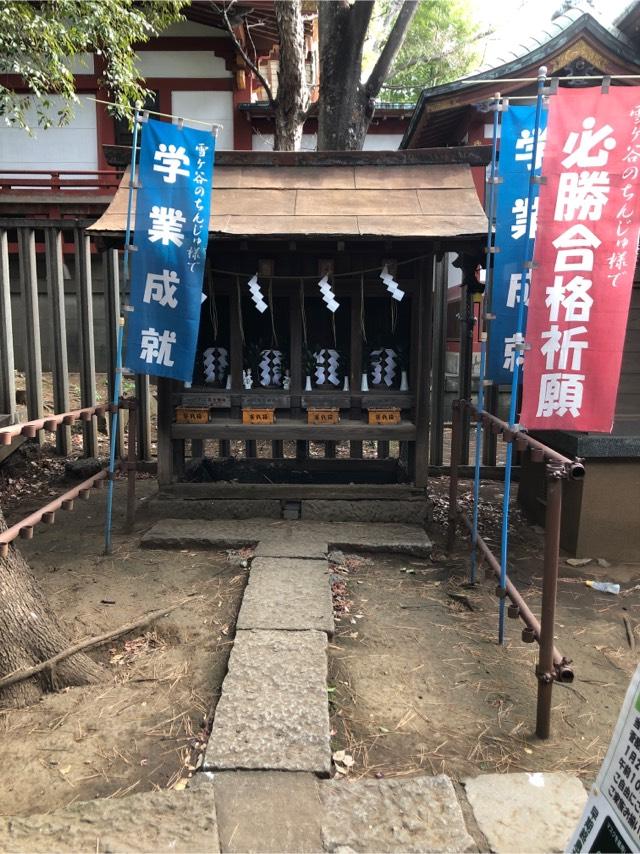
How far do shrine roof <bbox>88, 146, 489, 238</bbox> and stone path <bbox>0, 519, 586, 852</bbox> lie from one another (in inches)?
137

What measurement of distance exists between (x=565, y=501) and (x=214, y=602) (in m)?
3.08

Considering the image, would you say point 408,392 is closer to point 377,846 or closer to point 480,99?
point 377,846

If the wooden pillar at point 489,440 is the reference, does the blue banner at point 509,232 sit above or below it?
above

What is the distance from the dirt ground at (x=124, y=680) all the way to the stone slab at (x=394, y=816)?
0.68 m

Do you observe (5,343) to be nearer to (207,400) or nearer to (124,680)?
(207,400)

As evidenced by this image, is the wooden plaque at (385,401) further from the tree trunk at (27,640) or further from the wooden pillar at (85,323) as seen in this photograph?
the wooden pillar at (85,323)

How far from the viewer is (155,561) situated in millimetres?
4859

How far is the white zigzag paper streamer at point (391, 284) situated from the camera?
205 inches

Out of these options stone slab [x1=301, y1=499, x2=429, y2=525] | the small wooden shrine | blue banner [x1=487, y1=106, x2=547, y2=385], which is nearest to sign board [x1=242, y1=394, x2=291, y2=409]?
the small wooden shrine

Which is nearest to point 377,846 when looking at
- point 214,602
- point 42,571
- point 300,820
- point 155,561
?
point 300,820

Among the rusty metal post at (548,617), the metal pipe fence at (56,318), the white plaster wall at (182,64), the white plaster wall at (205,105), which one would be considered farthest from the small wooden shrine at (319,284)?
the white plaster wall at (182,64)

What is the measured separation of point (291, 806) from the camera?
2.30m

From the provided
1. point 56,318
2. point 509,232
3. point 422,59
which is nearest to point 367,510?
point 509,232

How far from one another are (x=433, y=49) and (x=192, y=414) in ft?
69.8
